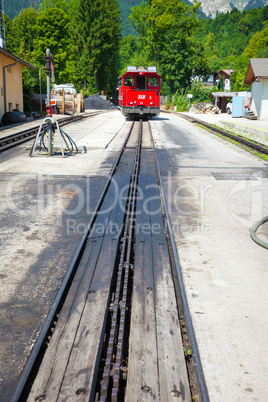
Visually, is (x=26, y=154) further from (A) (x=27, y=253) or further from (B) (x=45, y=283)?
(B) (x=45, y=283)

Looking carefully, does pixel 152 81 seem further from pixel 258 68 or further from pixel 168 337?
pixel 168 337

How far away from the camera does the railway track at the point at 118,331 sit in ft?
9.34

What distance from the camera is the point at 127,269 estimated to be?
4.74m

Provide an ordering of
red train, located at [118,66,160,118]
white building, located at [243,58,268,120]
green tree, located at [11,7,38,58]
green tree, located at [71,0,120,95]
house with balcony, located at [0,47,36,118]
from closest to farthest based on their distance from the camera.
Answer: house with balcony, located at [0,47,36,118]
red train, located at [118,66,160,118]
white building, located at [243,58,268,120]
green tree, located at [71,0,120,95]
green tree, located at [11,7,38,58]

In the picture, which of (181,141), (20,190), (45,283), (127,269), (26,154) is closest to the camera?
(45,283)

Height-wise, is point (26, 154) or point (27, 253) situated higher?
point (26, 154)

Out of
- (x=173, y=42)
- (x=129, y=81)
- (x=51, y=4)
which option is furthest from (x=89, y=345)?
(x=51, y=4)

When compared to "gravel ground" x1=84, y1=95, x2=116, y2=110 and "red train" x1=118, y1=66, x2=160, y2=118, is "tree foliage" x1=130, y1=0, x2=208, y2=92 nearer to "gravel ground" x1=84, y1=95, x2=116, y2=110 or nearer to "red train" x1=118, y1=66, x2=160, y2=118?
"gravel ground" x1=84, y1=95, x2=116, y2=110

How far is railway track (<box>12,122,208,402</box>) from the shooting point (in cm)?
285

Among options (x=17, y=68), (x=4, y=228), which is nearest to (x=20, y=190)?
(x=4, y=228)

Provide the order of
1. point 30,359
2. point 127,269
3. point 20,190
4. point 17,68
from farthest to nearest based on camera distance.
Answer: point 17,68
point 20,190
point 127,269
point 30,359

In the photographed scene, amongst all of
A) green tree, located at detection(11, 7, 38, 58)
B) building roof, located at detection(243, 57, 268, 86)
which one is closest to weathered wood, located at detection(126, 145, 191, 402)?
building roof, located at detection(243, 57, 268, 86)

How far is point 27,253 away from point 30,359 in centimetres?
230

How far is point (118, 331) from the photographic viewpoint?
356 centimetres
